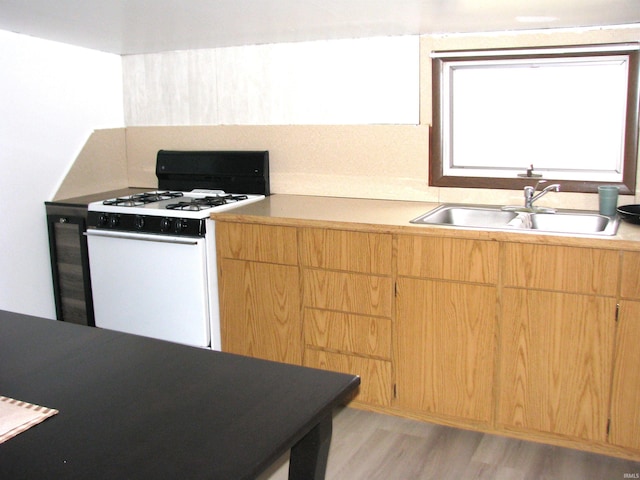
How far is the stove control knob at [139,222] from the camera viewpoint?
334cm

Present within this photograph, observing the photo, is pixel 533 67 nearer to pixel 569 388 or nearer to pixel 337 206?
pixel 337 206

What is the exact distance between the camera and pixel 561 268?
2504 millimetres

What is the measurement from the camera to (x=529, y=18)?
2.85 m

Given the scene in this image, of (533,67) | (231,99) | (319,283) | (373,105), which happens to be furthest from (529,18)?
(231,99)

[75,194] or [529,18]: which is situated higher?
[529,18]

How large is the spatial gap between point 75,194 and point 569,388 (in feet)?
9.78

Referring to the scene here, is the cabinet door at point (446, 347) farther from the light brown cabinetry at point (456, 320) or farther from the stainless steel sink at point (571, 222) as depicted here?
the stainless steel sink at point (571, 222)

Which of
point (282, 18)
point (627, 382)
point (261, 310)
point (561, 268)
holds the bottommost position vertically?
point (627, 382)

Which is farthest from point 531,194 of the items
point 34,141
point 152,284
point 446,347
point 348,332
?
point 34,141

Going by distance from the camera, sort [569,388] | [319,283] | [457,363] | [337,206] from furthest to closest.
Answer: [337,206]
[319,283]
[457,363]
[569,388]

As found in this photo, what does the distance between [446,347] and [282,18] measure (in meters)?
1.69

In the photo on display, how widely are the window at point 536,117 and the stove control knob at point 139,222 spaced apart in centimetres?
153

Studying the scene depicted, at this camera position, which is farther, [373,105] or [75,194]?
[75,194]

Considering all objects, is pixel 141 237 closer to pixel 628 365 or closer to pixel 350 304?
pixel 350 304
